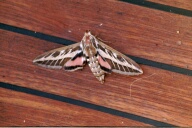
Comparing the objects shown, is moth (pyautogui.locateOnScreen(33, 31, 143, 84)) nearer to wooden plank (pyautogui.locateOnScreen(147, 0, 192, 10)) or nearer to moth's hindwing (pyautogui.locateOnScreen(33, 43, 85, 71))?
moth's hindwing (pyautogui.locateOnScreen(33, 43, 85, 71))

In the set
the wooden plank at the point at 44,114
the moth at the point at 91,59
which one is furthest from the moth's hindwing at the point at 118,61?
the wooden plank at the point at 44,114

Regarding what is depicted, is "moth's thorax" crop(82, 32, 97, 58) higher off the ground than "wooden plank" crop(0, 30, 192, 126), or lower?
higher

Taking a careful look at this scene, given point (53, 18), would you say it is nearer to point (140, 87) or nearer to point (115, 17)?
point (115, 17)

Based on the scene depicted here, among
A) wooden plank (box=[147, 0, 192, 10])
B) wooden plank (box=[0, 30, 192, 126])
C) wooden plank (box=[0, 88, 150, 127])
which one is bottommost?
wooden plank (box=[0, 88, 150, 127])

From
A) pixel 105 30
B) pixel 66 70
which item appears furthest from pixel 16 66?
pixel 105 30

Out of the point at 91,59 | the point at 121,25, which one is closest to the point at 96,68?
the point at 91,59

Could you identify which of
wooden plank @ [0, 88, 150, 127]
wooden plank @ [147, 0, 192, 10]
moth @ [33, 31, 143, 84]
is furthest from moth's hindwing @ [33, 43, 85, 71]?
wooden plank @ [147, 0, 192, 10]
